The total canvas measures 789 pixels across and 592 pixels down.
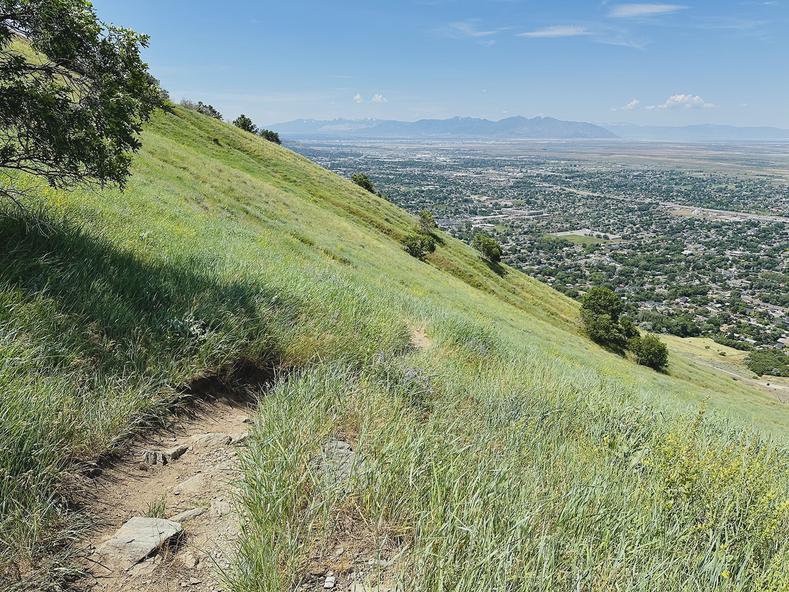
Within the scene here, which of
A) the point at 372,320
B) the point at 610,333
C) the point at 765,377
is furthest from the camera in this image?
the point at 765,377

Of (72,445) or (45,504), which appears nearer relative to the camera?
(45,504)

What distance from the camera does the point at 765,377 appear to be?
6181cm

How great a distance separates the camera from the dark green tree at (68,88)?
417 centimetres

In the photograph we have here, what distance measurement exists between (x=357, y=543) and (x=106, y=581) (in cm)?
133

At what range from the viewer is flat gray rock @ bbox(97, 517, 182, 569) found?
2463 mm

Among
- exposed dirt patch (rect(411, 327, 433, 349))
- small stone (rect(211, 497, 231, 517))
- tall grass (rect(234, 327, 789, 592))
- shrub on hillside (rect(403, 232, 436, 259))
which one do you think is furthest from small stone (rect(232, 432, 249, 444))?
shrub on hillside (rect(403, 232, 436, 259))

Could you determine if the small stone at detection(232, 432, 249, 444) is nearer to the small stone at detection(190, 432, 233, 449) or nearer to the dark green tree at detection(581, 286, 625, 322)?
the small stone at detection(190, 432, 233, 449)

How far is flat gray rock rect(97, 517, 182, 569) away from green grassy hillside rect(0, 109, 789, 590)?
11.1 inches

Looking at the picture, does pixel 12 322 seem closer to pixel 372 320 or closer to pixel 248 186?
pixel 372 320

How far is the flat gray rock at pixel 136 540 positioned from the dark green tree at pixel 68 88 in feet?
12.3

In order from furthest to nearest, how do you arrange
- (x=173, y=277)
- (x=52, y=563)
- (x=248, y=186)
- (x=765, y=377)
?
1. (x=765, y=377)
2. (x=248, y=186)
3. (x=173, y=277)
4. (x=52, y=563)

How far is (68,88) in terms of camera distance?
4.52 m

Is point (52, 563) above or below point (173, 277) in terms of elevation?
below

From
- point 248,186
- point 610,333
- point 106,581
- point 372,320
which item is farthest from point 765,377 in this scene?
point 106,581
